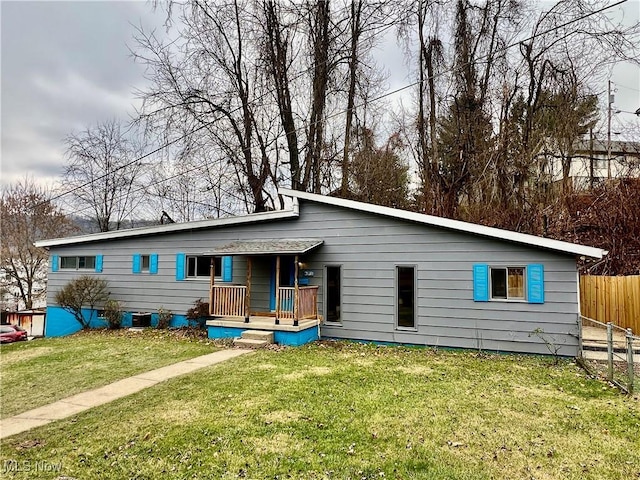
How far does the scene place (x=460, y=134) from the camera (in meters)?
14.3

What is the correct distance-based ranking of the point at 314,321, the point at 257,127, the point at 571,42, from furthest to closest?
the point at 257,127 < the point at 571,42 < the point at 314,321

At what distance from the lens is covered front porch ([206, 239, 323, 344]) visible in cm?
963

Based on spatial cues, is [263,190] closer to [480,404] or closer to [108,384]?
[108,384]

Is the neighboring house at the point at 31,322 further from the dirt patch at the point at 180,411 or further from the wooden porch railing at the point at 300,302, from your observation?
the dirt patch at the point at 180,411

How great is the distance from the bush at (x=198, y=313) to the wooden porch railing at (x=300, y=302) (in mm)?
2681

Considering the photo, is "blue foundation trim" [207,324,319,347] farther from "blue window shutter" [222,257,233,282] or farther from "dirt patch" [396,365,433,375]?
"dirt patch" [396,365,433,375]

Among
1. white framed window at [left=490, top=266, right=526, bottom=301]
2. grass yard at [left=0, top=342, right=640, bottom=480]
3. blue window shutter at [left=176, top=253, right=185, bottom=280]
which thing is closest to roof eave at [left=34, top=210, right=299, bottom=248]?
blue window shutter at [left=176, top=253, right=185, bottom=280]

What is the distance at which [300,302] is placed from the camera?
384 inches

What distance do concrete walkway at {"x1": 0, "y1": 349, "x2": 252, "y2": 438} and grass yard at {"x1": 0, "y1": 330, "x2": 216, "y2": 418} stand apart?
281 millimetres

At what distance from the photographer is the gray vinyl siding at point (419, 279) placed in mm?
8266

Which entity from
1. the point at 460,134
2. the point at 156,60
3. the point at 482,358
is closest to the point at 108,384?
the point at 482,358

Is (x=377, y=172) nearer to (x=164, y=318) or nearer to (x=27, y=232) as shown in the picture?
(x=164, y=318)

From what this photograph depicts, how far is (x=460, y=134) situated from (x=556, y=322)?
8257 mm

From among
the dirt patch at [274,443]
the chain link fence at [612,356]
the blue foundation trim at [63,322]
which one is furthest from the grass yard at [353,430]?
the blue foundation trim at [63,322]
